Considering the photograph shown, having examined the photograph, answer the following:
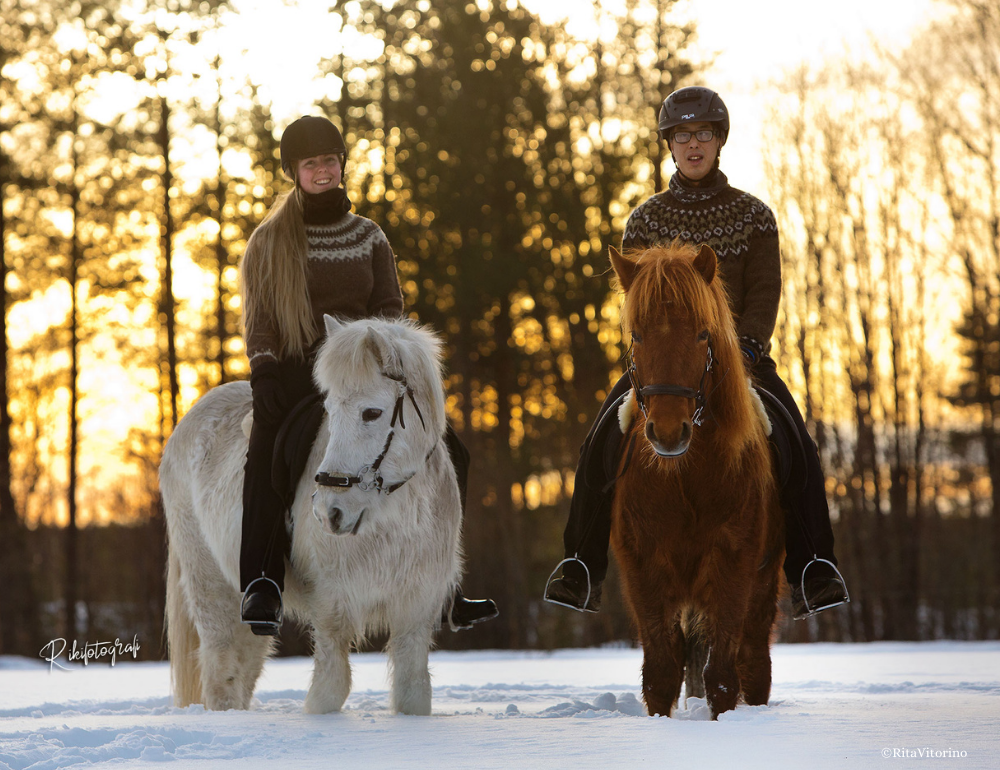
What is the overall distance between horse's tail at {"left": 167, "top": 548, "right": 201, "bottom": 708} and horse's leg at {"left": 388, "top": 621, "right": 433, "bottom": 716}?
1429 millimetres

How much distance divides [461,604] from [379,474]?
1.12 m

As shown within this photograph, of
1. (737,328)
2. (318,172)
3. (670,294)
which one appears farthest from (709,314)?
(318,172)

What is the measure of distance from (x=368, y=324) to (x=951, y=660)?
6070mm

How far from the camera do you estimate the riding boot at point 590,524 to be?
181 inches

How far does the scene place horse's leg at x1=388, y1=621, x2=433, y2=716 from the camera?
14.8 ft

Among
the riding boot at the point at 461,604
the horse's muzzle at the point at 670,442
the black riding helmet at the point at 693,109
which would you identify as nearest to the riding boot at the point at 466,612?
the riding boot at the point at 461,604

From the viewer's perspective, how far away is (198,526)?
550 cm

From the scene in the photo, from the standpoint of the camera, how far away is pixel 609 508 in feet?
15.1

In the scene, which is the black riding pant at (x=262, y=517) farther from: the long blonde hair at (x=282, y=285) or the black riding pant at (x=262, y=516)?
the long blonde hair at (x=282, y=285)

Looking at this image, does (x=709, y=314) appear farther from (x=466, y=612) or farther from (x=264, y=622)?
(x=264, y=622)

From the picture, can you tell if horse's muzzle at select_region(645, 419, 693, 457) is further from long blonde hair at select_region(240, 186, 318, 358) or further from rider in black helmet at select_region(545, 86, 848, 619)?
long blonde hair at select_region(240, 186, 318, 358)

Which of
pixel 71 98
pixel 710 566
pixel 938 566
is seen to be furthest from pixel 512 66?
pixel 710 566

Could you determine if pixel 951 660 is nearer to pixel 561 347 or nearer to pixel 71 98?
pixel 561 347

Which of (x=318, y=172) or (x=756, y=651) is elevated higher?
(x=318, y=172)
